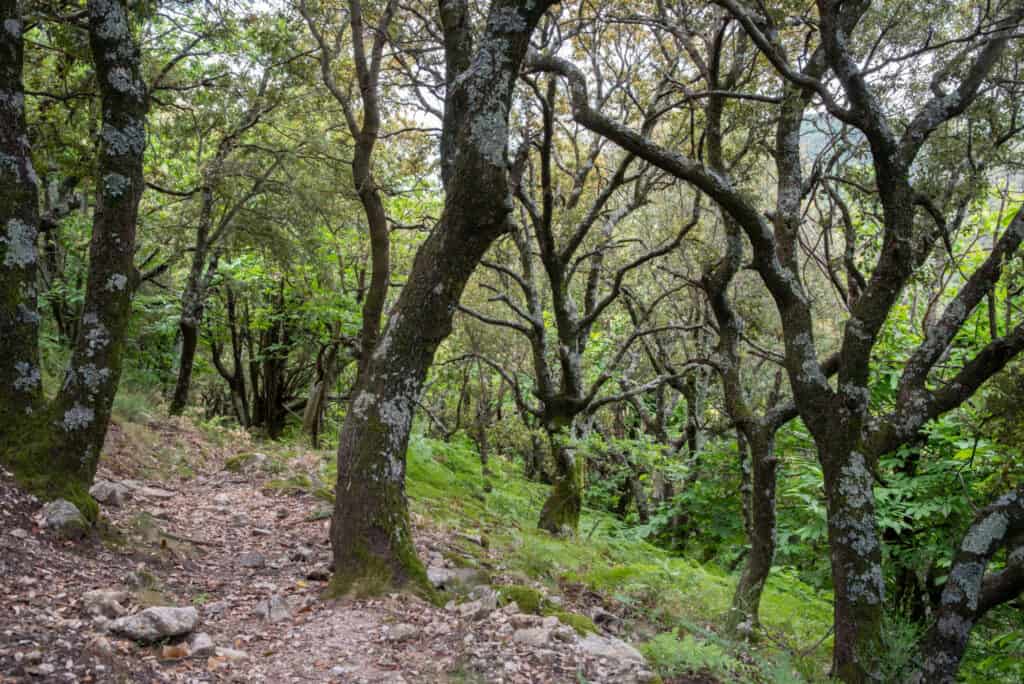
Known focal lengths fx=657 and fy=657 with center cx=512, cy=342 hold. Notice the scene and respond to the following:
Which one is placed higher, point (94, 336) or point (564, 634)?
point (94, 336)

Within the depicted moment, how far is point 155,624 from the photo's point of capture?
13.2 feet

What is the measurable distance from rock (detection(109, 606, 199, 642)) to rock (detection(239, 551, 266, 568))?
5.45 ft

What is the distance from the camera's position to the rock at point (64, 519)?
16.0 feet

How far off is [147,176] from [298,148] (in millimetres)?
3797

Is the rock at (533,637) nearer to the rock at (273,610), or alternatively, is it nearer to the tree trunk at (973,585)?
the rock at (273,610)

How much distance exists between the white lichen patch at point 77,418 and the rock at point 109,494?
118cm

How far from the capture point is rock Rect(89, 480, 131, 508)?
620 centimetres

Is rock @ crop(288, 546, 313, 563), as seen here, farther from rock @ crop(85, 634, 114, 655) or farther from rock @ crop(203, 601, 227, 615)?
rock @ crop(85, 634, 114, 655)

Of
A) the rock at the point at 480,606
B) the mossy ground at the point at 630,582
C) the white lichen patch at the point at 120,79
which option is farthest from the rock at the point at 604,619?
the white lichen patch at the point at 120,79

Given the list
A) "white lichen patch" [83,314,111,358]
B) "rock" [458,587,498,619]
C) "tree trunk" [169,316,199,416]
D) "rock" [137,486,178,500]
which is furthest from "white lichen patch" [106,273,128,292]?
"tree trunk" [169,316,199,416]

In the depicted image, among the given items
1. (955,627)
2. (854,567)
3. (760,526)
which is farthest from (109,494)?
(955,627)

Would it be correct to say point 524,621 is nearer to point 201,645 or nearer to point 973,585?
point 201,645

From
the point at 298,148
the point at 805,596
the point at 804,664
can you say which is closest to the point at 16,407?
the point at 804,664

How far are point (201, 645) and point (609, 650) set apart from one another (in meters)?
2.79
